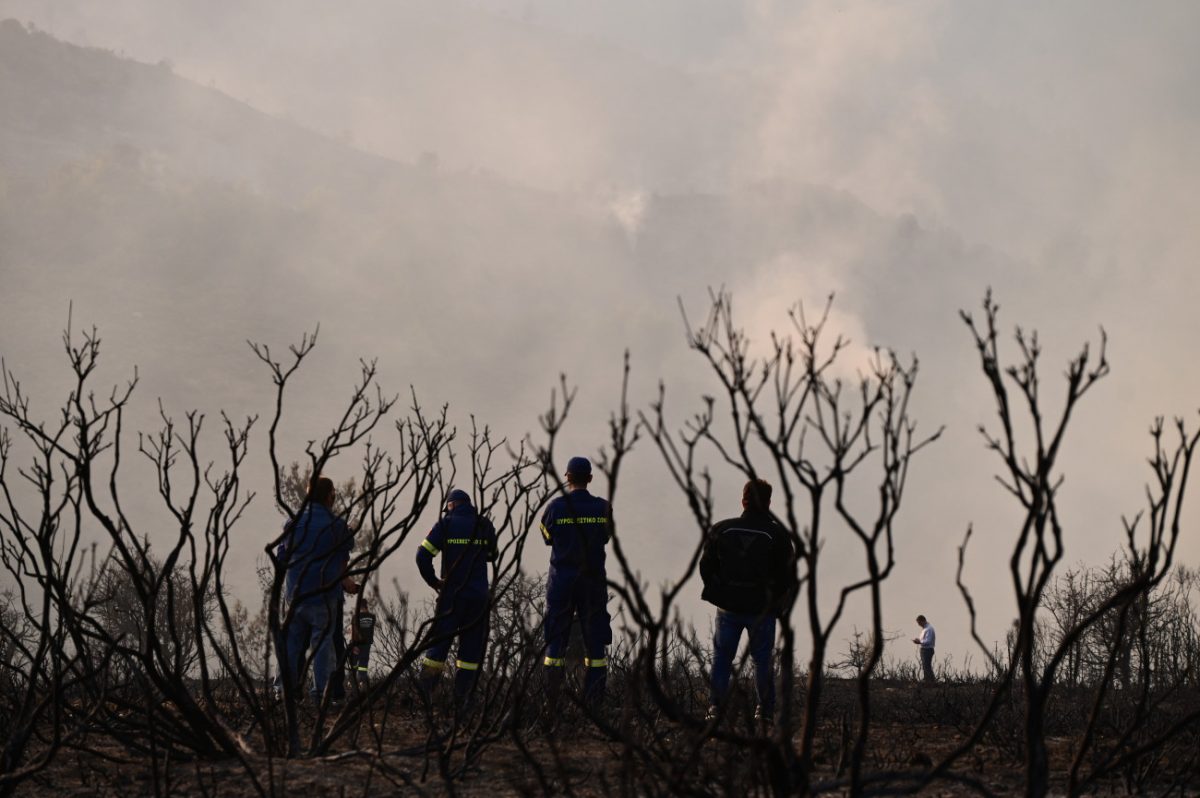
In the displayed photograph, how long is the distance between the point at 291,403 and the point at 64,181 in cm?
6057

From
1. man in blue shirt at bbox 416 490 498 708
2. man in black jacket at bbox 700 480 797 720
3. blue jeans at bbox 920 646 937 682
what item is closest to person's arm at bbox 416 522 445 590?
man in blue shirt at bbox 416 490 498 708

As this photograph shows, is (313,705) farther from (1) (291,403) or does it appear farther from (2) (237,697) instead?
(1) (291,403)

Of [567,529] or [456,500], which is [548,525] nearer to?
[567,529]

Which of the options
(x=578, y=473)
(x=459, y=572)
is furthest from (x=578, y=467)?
(x=459, y=572)

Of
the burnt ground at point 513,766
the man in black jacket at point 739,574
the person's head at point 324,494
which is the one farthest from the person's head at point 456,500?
the man in black jacket at point 739,574

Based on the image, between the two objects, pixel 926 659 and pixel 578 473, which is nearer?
pixel 578 473

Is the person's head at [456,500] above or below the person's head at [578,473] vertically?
below

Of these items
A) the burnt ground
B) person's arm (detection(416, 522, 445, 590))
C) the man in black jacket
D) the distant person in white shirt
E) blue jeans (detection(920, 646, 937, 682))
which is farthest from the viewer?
the distant person in white shirt

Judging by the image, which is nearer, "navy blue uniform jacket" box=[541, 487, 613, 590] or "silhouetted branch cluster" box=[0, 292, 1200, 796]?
"silhouetted branch cluster" box=[0, 292, 1200, 796]

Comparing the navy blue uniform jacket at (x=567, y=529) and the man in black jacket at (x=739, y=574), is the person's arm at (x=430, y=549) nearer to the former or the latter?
the navy blue uniform jacket at (x=567, y=529)

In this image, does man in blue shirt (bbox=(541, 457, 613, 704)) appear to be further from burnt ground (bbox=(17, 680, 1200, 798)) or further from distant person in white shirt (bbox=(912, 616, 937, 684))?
distant person in white shirt (bbox=(912, 616, 937, 684))

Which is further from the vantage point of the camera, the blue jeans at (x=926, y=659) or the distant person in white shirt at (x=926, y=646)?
the distant person in white shirt at (x=926, y=646)

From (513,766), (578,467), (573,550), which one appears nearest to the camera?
(513,766)

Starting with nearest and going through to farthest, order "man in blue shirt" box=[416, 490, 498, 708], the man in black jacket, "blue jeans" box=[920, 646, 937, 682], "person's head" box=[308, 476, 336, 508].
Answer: the man in black jacket < "person's head" box=[308, 476, 336, 508] < "man in blue shirt" box=[416, 490, 498, 708] < "blue jeans" box=[920, 646, 937, 682]
